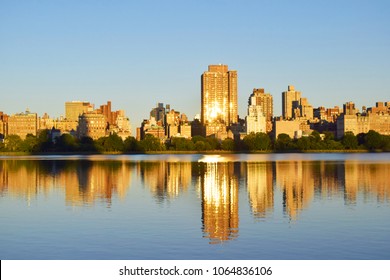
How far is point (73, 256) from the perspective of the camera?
71.9 feet

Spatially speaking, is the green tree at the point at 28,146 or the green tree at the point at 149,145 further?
the green tree at the point at 149,145

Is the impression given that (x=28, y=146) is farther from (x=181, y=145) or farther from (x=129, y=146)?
(x=181, y=145)

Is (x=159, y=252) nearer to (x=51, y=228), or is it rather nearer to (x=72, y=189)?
(x=51, y=228)

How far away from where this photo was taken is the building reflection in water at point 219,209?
25.9 m

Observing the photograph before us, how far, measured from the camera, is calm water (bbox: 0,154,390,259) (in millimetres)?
22609

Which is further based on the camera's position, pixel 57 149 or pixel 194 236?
pixel 57 149

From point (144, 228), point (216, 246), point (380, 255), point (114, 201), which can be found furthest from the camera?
point (114, 201)

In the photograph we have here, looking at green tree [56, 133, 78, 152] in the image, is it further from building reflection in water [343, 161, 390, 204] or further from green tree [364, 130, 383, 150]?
building reflection in water [343, 161, 390, 204]

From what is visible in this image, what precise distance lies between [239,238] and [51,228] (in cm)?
776

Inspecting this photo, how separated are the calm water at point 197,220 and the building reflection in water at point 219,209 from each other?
0.05 m

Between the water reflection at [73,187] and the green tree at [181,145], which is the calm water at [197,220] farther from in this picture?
the green tree at [181,145]

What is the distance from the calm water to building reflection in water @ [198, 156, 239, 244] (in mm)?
48

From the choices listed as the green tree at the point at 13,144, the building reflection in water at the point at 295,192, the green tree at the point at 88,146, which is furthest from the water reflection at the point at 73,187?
the green tree at the point at 13,144

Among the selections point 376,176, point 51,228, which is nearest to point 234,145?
point 376,176
